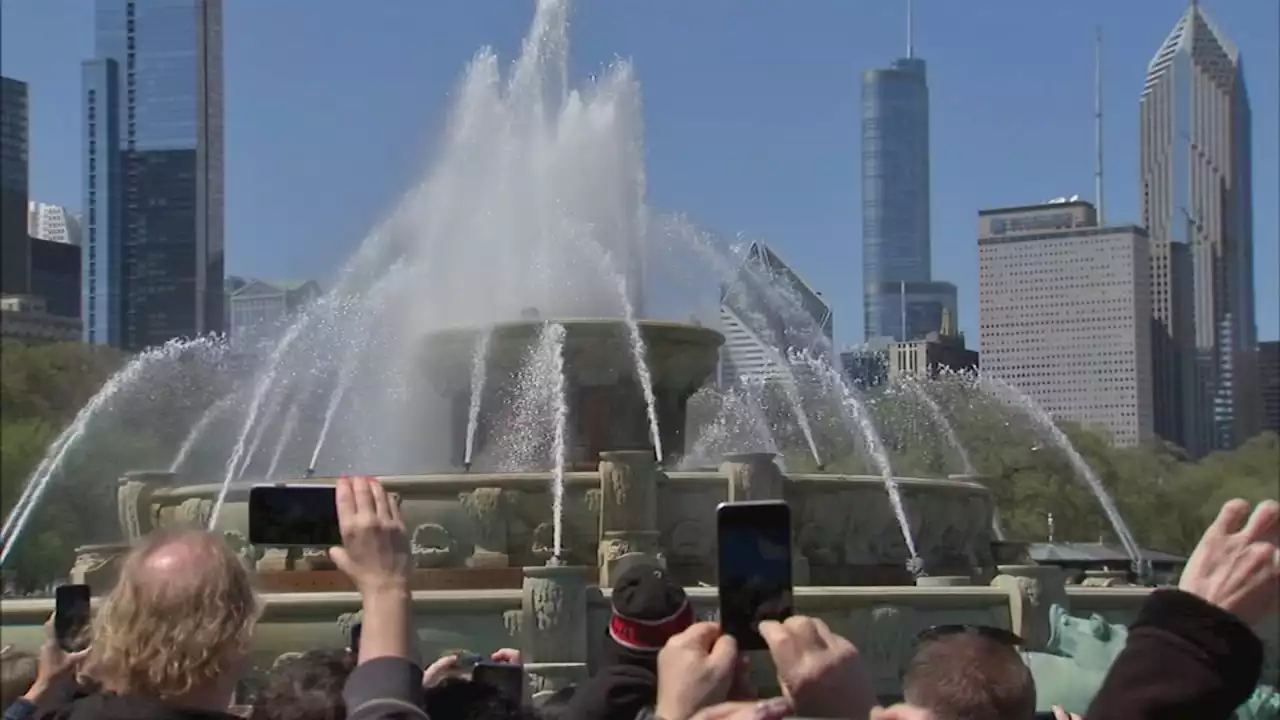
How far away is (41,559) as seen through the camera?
35062 millimetres

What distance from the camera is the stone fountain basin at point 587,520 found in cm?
1590

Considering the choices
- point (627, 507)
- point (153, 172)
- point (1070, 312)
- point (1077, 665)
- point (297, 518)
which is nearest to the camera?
point (297, 518)

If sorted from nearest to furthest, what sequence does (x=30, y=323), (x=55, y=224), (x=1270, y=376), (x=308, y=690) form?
(x=308, y=690) < (x=30, y=323) < (x=55, y=224) < (x=1270, y=376)

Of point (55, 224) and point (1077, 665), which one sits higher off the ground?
point (55, 224)

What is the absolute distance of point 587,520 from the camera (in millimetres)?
16156

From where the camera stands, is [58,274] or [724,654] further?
[58,274]

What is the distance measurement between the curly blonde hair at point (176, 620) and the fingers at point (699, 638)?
789 millimetres

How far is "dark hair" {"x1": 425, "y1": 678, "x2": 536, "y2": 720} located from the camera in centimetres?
439

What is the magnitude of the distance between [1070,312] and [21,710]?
501ft

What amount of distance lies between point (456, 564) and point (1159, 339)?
168 meters

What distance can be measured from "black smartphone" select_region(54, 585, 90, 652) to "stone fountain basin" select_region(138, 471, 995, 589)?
377 inches

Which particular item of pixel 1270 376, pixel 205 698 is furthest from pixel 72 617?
pixel 1270 376

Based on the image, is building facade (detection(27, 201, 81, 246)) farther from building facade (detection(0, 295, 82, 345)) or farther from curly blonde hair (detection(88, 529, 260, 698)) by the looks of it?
curly blonde hair (detection(88, 529, 260, 698))

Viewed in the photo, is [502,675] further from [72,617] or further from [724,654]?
[724,654]
